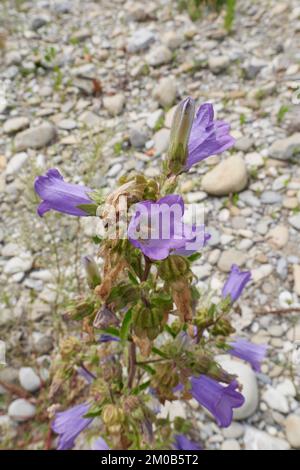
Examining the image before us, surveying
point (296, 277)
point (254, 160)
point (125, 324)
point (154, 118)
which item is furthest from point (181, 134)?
point (154, 118)

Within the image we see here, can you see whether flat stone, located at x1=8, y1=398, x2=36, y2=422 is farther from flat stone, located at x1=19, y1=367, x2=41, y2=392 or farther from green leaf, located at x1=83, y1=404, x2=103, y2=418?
green leaf, located at x1=83, y1=404, x2=103, y2=418

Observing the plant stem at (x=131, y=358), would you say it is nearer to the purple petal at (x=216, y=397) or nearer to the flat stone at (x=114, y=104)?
the purple petal at (x=216, y=397)

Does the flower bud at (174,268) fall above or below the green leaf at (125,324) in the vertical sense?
above

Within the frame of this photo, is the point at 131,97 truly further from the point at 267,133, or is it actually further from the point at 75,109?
the point at 267,133

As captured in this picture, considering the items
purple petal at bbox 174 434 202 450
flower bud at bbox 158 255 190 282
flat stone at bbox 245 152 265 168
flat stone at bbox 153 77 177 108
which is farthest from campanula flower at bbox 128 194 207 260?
flat stone at bbox 153 77 177 108

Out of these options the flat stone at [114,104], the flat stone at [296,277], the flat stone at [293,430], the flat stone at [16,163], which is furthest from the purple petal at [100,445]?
the flat stone at [114,104]

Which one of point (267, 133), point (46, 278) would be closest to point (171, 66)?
point (267, 133)
